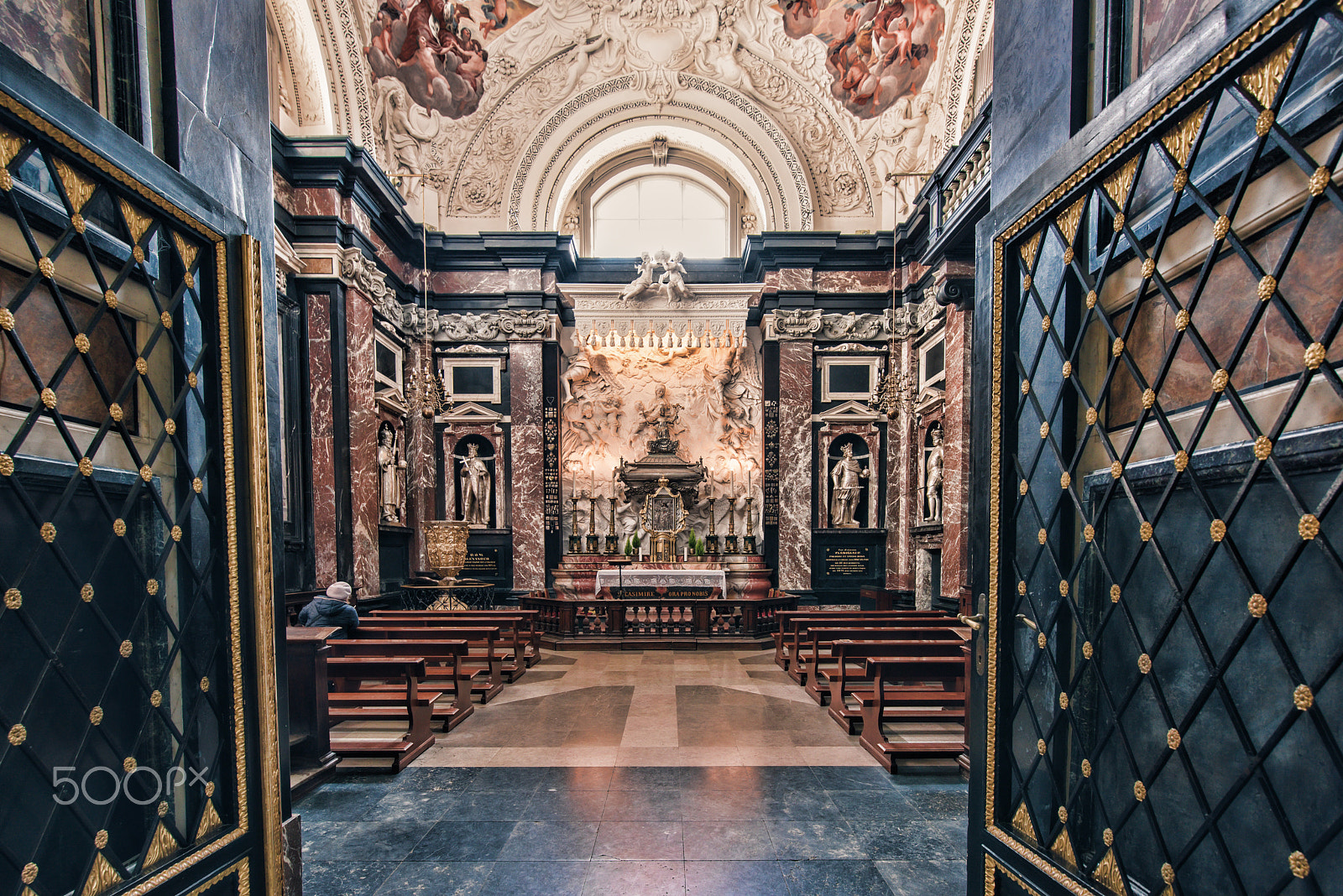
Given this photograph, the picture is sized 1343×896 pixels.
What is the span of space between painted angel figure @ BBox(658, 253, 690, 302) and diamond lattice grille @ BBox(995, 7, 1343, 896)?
11.5 meters

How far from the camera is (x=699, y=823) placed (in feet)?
13.1

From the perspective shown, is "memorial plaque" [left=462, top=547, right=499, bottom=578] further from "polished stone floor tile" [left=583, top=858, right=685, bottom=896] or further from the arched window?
"polished stone floor tile" [left=583, top=858, right=685, bottom=896]

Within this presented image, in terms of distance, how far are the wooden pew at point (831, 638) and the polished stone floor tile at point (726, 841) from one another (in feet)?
9.65

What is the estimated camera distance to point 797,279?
13.3 meters

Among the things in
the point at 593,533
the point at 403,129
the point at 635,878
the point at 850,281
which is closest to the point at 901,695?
the point at 635,878

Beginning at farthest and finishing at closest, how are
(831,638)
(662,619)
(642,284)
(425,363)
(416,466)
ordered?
1. (642,284)
2. (425,363)
3. (416,466)
4. (662,619)
5. (831,638)

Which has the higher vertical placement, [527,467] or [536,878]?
[527,467]

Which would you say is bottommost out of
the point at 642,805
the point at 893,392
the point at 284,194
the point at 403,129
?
the point at 642,805

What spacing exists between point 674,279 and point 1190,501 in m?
12.3

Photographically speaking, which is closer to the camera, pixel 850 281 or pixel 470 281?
pixel 850 281

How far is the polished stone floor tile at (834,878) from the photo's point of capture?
10.7ft

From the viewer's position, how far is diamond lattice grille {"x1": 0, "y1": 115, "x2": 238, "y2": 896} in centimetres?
204

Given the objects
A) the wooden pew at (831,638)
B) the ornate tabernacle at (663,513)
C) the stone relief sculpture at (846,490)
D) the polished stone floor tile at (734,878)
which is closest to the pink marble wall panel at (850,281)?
the stone relief sculpture at (846,490)

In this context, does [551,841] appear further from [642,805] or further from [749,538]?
[749,538]
